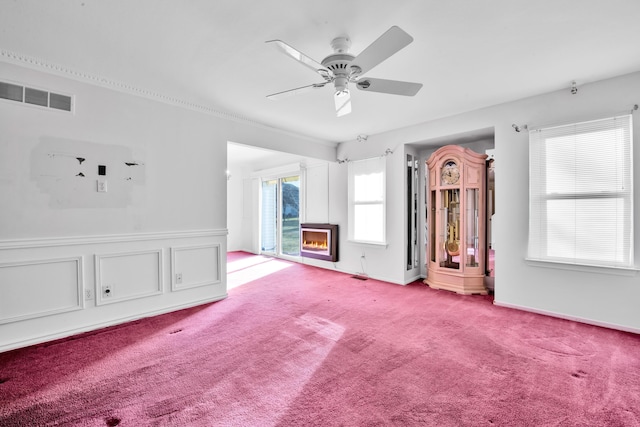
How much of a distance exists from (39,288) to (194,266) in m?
1.40

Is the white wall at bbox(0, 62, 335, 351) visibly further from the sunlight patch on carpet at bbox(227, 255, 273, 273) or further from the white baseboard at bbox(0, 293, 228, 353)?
the sunlight patch on carpet at bbox(227, 255, 273, 273)

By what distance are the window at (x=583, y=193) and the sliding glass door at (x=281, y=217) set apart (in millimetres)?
4689

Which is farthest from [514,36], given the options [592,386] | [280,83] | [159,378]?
[159,378]

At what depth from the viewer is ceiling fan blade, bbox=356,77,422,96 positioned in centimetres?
221

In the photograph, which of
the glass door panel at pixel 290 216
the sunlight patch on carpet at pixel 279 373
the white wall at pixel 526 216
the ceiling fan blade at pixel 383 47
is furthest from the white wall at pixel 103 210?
the white wall at pixel 526 216

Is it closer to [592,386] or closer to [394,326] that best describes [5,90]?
[394,326]

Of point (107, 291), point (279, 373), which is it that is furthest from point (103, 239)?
point (279, 373)

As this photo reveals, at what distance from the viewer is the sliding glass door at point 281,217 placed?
6.97 m

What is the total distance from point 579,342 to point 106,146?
4.96m

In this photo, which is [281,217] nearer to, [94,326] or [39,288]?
[94,326]

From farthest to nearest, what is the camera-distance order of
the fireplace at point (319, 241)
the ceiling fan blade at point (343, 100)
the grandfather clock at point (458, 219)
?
the fireplace at point (319, 241) < the grandfather clock at point (458, 219) < the ceiling fan blade at point (343, 100)

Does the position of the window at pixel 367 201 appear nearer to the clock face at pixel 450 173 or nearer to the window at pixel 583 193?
the clock face at pixel 450 173

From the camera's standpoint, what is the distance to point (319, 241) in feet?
19.3

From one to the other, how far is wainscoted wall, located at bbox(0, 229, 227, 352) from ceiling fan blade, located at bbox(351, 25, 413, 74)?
2.79 m
